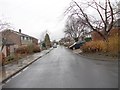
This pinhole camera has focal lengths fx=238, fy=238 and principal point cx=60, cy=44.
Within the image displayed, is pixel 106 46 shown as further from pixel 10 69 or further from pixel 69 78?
pixel 69 78

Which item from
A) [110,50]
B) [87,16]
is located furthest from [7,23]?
[110,50]

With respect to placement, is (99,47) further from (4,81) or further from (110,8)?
(4,81)

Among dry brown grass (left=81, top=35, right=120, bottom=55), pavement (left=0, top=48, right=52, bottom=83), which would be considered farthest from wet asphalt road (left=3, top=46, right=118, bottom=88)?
dry brown grass (left=81, top=35, right=120, bottom=55)

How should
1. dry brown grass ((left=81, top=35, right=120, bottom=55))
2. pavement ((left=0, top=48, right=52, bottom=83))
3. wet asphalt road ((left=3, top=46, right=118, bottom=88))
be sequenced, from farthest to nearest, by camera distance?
dry brown grass ((left=81, top=35, right=120, bottom=55)) → pavement ((left=0, top=48, right=52, bottom=83)) → wet asphalt road ((left=3, top=46, right=118, bottom=88))

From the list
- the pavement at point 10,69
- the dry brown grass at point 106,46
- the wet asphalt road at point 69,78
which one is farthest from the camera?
the dry brown grass at point 106,46

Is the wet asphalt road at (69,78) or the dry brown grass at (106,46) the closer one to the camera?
the wet asphalt road at (69,78)

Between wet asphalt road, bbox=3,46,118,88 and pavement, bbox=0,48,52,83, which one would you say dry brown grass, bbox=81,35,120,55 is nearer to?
wet asphalt road, bbox=3,46,118,88

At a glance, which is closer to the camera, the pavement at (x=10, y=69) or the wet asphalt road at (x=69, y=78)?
the wet asphalt road at (x=69, y=78)

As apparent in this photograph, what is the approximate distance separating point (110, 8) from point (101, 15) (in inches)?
97.6

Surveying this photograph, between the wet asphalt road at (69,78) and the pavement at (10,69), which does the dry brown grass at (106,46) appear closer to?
the wet asphalt road at (69,78)

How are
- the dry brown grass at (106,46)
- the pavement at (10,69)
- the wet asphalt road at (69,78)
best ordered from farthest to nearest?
the dry brown grass at (106,46)
the pavement at (10,69)
the wet asphalt road at (69,78)

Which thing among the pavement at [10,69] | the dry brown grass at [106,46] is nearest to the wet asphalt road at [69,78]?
the pavement at [10,69]

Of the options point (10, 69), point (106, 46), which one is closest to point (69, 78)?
point (10, 69)

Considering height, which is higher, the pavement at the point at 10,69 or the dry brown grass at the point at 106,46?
the dry brown grass at the point at 106,46
